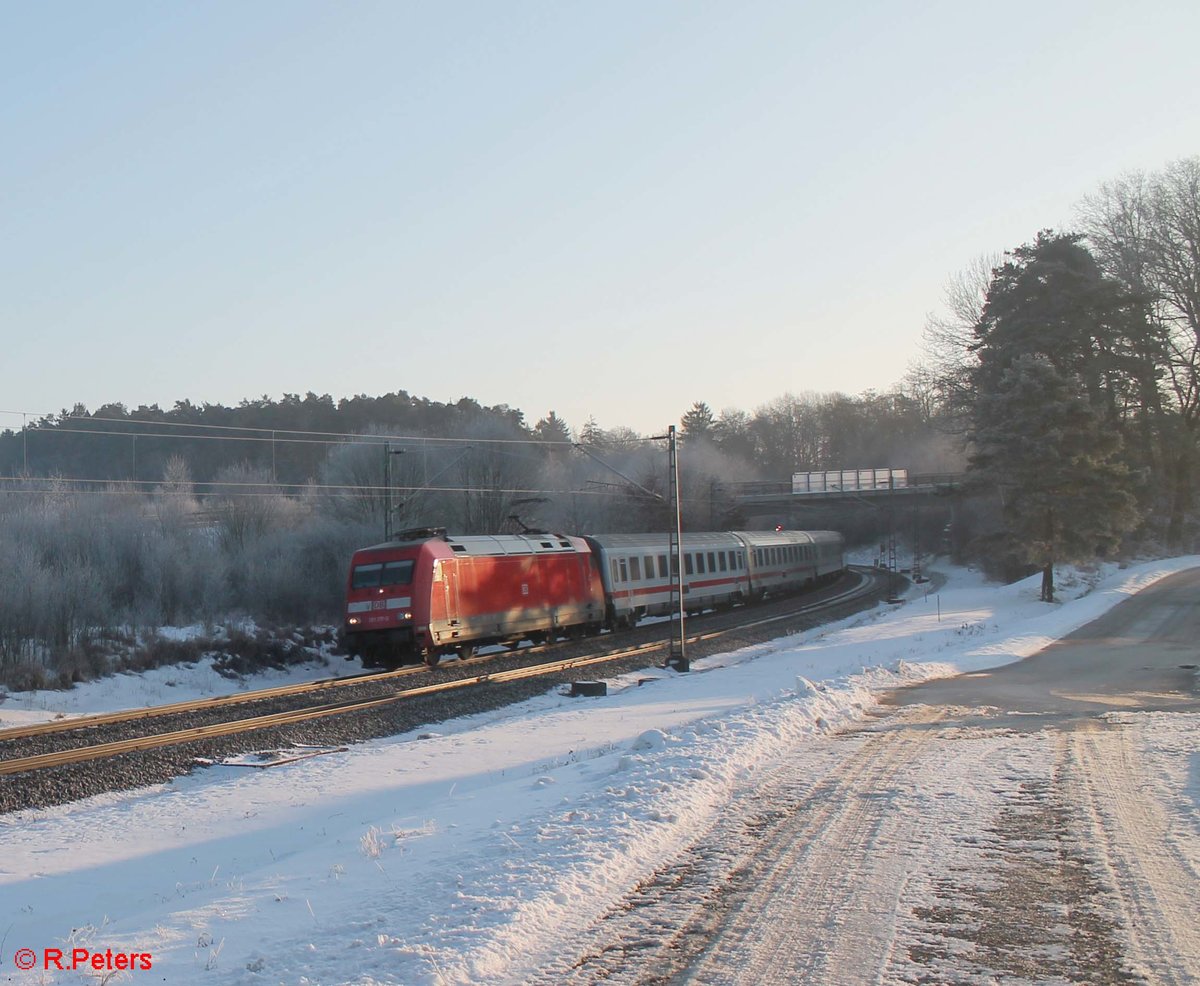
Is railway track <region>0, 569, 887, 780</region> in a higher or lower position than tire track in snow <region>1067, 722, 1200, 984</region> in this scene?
lower

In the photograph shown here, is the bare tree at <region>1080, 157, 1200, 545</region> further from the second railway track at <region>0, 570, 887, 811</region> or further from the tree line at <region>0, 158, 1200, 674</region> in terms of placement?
the second railway track at <region>0, 570, 887, 811</region>

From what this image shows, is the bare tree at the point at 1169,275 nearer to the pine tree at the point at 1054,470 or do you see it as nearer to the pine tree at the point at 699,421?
the pine tree at the point at 1054,470

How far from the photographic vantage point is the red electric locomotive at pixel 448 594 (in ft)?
79.5

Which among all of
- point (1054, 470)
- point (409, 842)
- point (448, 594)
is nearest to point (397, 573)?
point (448, 594)

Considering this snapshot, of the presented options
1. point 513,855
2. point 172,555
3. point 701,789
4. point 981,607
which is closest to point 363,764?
point 701,789

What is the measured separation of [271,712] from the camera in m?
18.3

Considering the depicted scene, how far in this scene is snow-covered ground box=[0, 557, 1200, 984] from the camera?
5.79 m

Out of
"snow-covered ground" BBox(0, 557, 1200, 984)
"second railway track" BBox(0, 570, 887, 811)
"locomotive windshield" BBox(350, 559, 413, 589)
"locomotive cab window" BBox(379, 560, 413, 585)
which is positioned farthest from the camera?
"locomotive windshield" BBox(350, 559, 413, 589)

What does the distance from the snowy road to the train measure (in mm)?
13289

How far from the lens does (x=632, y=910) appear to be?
21.2 ft

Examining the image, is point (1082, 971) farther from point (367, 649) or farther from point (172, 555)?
point (172, 555)

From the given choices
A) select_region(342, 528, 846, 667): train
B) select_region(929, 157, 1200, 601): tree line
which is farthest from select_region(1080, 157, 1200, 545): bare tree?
select_region(342, 528, 846, 667): train

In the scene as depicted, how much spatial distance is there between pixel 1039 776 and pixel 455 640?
16725 mm

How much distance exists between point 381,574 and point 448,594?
1.61 meters
